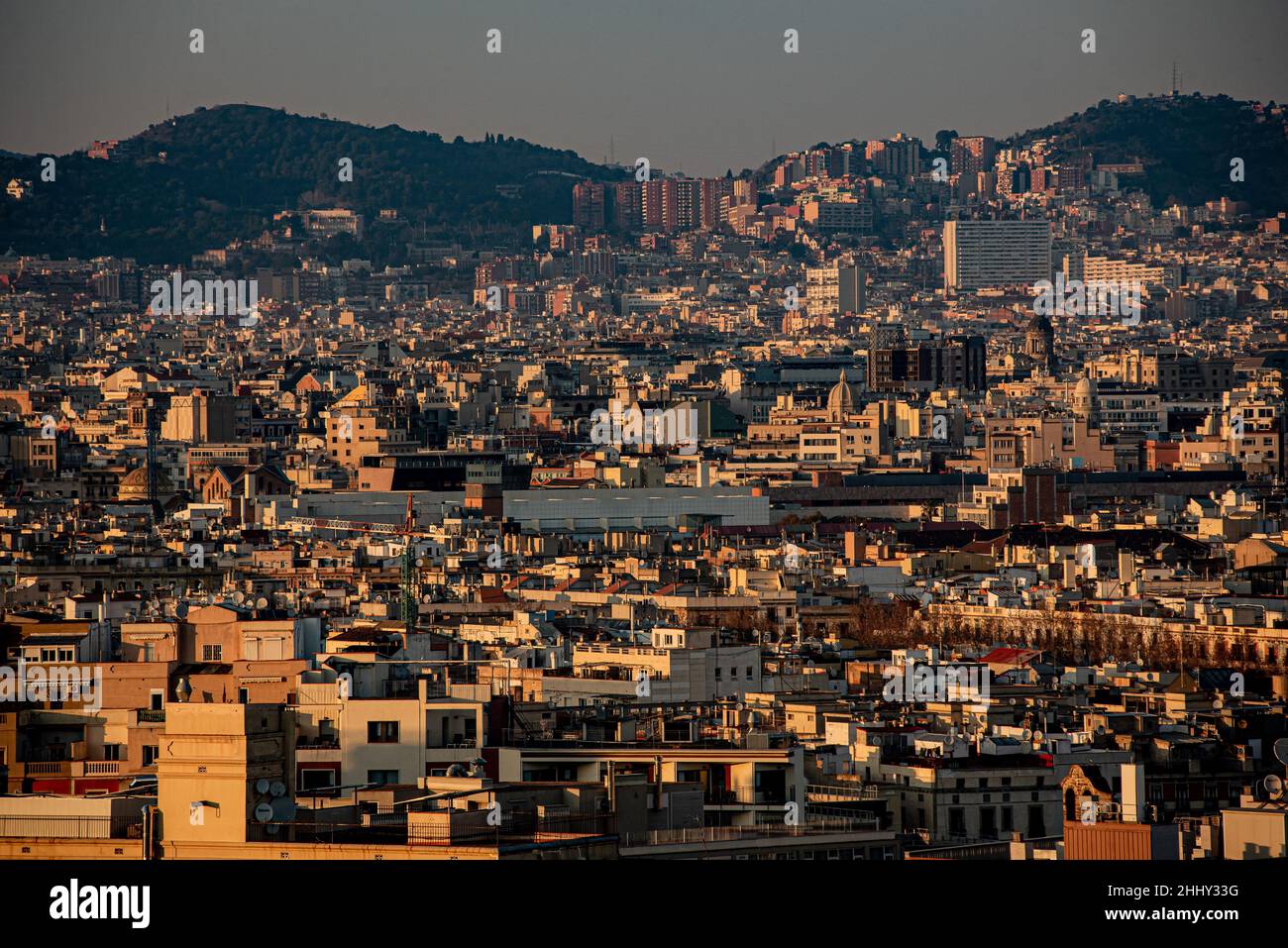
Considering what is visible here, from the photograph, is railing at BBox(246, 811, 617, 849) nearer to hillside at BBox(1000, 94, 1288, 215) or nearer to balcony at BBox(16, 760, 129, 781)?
balcony at BBox(16, 760, 129, 781)

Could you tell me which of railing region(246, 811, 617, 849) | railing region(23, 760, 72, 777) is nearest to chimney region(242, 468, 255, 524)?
railing region(23, 760, 72, 777)

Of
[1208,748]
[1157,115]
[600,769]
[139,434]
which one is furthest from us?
[1157,115]

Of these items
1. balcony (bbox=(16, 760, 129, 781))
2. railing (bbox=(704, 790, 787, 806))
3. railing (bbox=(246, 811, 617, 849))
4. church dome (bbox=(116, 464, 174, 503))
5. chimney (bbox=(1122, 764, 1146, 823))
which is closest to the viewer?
railing (bbox=(246, 811, 617, 849))

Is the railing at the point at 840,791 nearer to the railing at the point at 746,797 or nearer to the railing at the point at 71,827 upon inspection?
the railing at the point at 746,797

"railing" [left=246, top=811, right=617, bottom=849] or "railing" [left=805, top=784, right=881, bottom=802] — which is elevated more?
"railing" [left=246, top=811, right=617, bottom=849]

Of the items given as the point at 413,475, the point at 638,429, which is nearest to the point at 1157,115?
the point at 638,429

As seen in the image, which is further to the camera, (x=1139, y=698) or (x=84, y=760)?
(x=1139, y=698)

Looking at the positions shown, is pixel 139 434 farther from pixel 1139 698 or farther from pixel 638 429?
pixel 1139 698

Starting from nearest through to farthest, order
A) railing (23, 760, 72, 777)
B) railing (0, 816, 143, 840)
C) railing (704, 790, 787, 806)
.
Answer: railing (0, 816, 143, 840), railing (704, 790, 787, 806), railing (23, 760, 72, 777)

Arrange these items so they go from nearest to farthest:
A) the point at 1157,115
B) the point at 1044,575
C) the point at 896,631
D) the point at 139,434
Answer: the point at 896,631 < the point at 1044,575 < the point at 139,434 < the point at 1157,115
